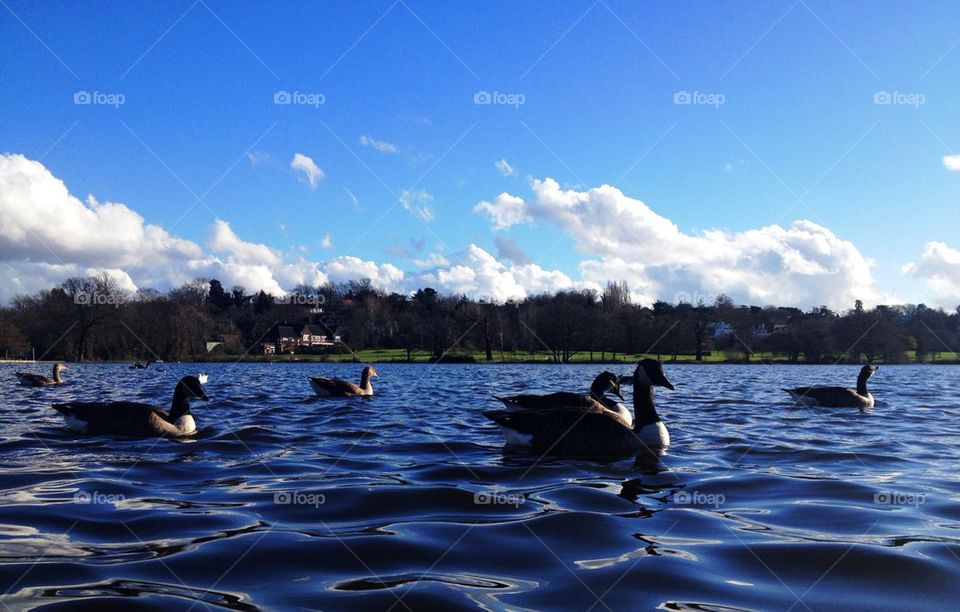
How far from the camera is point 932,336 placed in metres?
102

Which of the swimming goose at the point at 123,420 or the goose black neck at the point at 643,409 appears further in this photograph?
the swimming goose at the point at 123,420

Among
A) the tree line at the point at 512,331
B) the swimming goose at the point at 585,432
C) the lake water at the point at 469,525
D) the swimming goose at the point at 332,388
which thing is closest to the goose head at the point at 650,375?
the swimming goose at the point at 585,432

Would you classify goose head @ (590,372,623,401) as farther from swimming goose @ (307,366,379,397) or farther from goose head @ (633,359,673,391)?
swimming goose @ (307,366,379,397)

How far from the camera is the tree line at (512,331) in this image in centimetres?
9850

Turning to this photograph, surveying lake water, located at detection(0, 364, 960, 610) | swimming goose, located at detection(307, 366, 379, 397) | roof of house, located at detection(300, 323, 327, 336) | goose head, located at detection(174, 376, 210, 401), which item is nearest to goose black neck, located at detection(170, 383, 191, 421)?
goose head, located at detection(174, 376, 210, 401)

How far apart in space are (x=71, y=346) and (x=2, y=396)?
89315 millimetres

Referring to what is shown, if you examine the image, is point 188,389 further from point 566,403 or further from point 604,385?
point 604,385

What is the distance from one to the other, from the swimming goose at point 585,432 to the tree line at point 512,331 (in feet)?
254

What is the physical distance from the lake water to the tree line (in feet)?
255

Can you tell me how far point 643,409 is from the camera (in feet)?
39.2

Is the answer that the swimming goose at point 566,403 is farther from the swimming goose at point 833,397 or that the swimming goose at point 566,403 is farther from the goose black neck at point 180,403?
the swimming goose at point 833,397

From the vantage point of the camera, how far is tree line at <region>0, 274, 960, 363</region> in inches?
3878

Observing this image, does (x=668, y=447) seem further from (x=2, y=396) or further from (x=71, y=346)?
(x=71, y=346)

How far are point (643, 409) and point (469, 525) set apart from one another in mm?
6209
